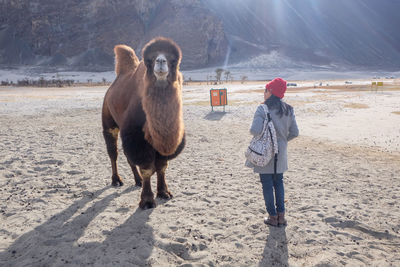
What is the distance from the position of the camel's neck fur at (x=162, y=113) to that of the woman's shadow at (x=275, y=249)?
5.36 feet

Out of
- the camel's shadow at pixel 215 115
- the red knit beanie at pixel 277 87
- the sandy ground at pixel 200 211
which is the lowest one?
the sandy ground at pixel 200 211

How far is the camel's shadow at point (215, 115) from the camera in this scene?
13680 millimetres

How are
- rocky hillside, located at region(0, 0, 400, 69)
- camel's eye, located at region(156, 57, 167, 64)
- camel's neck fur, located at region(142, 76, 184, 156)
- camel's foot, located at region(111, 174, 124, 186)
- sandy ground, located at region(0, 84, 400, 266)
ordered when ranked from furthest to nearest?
1. rocky hillside, located at region(0, 0, 400, 69)
2. camel's foot, located at region(111, 174, 124, 186)
3. camel's neck fur, located at region(142, 76, 184, 156)
4. camel's eye, located at region(156, 57, 167, 64)
5. sandy ground, located at region(0, 84, 400, 266)

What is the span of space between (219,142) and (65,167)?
428 centimetres

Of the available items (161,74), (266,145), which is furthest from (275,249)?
(161,74)

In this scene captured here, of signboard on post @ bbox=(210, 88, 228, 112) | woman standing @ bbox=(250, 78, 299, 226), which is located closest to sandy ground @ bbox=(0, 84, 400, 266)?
woman standing @ bbox=(250, 78, 299, 226)

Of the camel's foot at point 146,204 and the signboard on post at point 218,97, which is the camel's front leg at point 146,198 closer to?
the camel's foot at point 146,204

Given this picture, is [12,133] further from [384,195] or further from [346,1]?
[346,1]

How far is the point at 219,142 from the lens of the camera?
8.85 m

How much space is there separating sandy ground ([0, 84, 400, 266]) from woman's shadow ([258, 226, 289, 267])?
1cm

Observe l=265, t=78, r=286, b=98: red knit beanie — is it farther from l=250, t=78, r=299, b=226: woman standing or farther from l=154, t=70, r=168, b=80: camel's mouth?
l=154, t=70, r=168, b=80: camel's mouth

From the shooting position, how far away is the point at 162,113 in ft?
12.3

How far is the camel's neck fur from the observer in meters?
3.74

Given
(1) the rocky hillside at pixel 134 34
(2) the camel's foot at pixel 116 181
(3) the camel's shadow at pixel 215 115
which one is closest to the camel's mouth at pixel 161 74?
(2) the camel's foot at pixel 116 181
